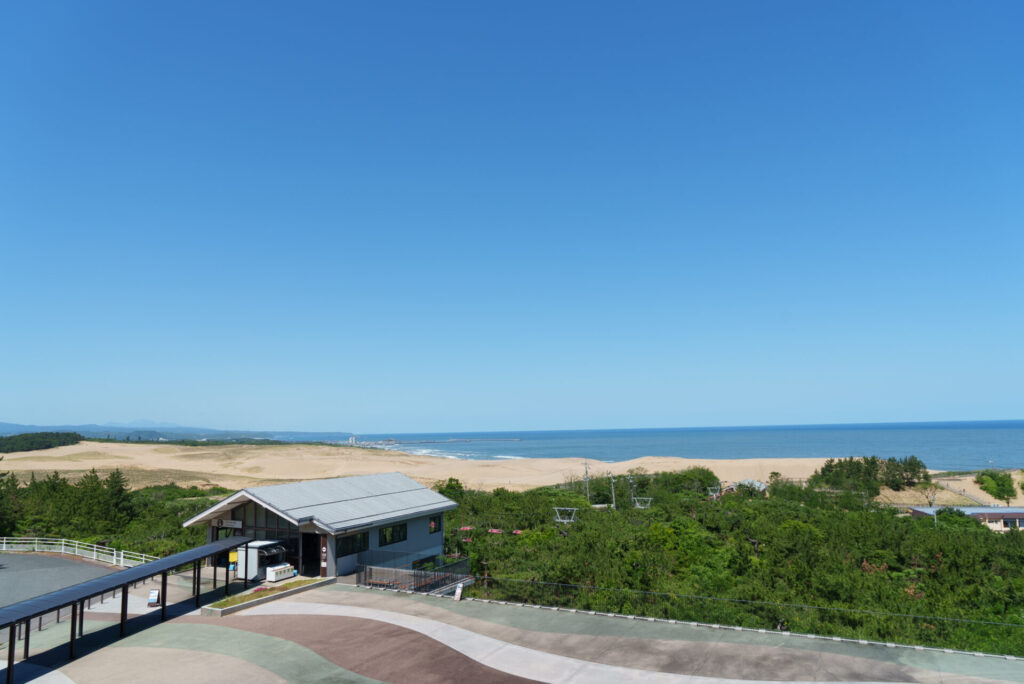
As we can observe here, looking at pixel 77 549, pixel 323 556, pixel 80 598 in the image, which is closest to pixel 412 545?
pixel 323 556

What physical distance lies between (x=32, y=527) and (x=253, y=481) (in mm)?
58944

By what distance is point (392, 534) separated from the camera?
29844 mm

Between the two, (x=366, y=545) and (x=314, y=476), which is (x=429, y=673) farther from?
(x=314, y=476)

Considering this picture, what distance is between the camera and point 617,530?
145ft

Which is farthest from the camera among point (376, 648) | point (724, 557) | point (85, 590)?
point (724, 557)

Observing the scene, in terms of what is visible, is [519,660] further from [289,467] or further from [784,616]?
[289,467]

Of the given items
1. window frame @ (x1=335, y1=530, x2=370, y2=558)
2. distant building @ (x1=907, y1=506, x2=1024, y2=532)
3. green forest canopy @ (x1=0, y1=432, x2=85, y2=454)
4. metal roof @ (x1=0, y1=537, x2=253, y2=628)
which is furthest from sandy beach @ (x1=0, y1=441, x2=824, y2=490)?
metal roof @ (x1=0, y1=537, x2=253, y2=628)

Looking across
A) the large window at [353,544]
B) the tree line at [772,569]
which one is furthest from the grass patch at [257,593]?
the tree line at [772,569]

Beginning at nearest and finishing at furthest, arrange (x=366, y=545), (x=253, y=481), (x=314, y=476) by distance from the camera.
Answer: (x=366, y=545) < (x=253, y=481) < (x=314, y=476)

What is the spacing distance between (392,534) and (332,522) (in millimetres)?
4389

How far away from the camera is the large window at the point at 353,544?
26623 millimetres

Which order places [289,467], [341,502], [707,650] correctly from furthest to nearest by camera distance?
[289,467], [341,502], [707,650]

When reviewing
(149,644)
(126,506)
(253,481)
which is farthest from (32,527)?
(253,481)

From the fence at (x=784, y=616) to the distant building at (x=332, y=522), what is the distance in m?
4.65
